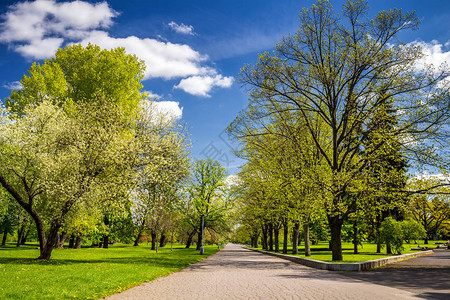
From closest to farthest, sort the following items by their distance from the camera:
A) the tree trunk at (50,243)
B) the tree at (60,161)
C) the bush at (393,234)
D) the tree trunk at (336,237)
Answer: the tree at (60,161) → the tree trunk at (50,243) → the tree trunk at (336,237) → the bush at (393,234)

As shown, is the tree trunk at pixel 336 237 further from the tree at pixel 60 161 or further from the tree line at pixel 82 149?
the tree at pixel 60 161

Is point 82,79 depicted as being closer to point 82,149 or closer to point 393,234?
point 82,149

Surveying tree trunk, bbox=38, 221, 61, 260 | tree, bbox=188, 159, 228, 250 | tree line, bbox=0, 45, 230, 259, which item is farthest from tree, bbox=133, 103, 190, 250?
tree, bbox=188, 159, 228, 250

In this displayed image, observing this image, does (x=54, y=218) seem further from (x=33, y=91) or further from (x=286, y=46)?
(x=286, y=46)

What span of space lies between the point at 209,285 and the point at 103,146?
10.7 meters

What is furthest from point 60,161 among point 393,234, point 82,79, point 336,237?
point 393,234

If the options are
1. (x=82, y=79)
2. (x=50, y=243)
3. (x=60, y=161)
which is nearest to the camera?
(x=60, y=161)

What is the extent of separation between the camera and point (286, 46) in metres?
21.0

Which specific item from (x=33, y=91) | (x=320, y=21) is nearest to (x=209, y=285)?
(x=320, y=21)

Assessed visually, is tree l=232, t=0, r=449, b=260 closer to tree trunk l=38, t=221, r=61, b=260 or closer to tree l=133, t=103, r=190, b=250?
tree l=133, t=103, r=190, b=250

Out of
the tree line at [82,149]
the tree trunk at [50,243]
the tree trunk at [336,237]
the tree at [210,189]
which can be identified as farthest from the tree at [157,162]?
the tree at [210,189]

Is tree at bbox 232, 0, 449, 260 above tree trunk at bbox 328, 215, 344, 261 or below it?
above

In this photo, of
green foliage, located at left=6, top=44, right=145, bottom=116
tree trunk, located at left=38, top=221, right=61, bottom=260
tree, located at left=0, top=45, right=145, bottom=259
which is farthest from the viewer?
green foliage, located at left=6, top=44, right=145, bottom=116

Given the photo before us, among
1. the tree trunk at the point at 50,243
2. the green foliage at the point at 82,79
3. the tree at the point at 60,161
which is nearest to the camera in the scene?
→ the tree at the point at 60,161
